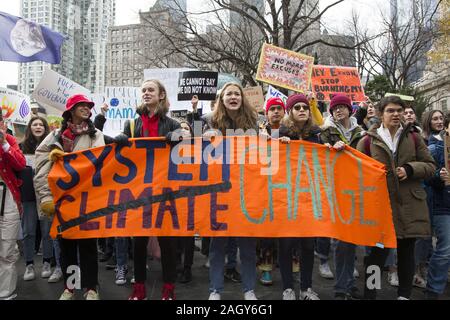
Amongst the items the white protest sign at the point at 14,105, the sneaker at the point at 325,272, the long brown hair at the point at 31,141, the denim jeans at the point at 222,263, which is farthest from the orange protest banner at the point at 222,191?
the white protest sign at the point at 14,105

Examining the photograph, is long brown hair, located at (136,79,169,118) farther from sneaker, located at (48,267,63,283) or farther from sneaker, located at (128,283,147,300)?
sneaker, located at (48,267,63,283)

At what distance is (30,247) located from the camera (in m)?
5.00

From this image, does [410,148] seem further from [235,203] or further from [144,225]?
[144,225]

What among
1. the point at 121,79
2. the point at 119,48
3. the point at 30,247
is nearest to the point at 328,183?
the point at 30,247

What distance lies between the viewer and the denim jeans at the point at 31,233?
4930 millimetres

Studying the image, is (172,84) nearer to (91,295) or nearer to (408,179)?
(91,295)

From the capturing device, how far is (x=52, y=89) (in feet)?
25.4

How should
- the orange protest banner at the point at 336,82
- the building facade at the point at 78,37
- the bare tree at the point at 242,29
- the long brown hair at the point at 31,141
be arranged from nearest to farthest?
the long brown hair at the point at 31,141 < the orange protest banner at the point at 336,82 < the bare tree at the point at 242,29 < the building facade at the point at 78,37

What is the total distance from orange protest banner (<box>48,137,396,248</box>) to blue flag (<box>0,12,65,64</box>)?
3.59 meters

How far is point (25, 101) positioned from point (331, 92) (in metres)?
7.03

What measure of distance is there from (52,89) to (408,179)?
21.9 feet

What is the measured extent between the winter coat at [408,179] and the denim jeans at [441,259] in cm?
42

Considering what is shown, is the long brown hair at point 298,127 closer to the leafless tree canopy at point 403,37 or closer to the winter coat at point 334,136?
the winter coat at point 334,136

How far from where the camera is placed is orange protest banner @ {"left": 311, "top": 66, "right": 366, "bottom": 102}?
8.18 m
